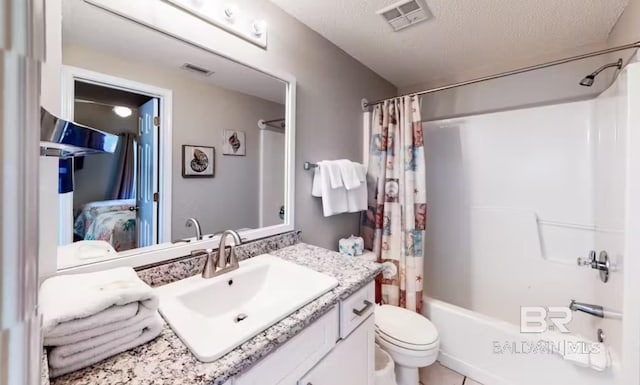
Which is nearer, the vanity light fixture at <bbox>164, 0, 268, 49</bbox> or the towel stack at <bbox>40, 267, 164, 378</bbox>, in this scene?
the towel stack at <bbox>40, 267, 164, 378</bbox>

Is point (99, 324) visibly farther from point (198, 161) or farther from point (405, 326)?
point (405, 326)

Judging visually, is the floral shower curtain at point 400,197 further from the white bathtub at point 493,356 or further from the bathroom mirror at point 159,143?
the bathroom mirror at point 159,143

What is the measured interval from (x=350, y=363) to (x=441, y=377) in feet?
3.40

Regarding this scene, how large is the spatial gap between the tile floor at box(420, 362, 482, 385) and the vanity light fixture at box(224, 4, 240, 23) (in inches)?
89.3

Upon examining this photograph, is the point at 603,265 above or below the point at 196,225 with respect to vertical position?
below

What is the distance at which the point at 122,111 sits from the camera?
0.94 meters

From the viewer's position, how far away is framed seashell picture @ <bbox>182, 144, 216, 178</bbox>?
1.11 meters

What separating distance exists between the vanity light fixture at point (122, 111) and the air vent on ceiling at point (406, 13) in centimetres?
132

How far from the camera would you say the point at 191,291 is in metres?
0.93

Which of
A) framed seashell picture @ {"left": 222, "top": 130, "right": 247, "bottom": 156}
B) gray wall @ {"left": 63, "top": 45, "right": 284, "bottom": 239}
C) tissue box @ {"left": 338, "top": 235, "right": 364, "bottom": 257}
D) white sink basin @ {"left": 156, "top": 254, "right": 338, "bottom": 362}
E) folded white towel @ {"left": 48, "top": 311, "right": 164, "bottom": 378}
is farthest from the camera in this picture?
tissue box @ {"left": 338, "top": 235, "right": 364, "bottom": 257}

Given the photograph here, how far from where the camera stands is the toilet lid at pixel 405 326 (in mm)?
1409

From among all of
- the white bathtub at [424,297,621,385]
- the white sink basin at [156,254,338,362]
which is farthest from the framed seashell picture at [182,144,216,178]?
the white bathtub at [424,297,621,385]

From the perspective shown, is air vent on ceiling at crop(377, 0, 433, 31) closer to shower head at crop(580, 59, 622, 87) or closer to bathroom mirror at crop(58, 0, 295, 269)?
bathroom mirror at crop(58, 0, 295, 269)

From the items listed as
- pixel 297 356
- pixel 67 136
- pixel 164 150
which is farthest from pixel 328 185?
pixel 67 136
